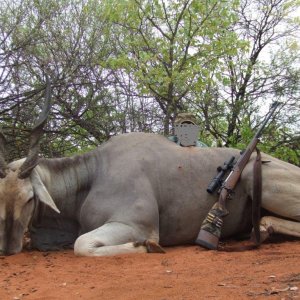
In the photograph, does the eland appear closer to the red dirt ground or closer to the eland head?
the eland head

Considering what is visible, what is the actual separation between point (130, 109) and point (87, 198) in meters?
3.87

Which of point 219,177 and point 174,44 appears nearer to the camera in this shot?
point 219,177

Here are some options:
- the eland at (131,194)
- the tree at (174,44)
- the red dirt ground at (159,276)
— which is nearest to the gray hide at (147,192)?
the eland at (131,194)

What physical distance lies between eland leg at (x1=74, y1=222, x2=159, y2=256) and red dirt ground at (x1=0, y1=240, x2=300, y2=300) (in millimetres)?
150

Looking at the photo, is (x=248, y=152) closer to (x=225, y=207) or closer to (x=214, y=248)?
(x=225, y=207)

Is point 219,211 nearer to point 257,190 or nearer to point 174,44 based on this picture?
point 257,190

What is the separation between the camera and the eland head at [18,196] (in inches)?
176

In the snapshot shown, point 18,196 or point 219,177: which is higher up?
point 219,177

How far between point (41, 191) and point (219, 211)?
157 centimetres

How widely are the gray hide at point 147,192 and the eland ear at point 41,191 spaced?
8 cm

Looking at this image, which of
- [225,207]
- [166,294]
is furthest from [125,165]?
[166,294]

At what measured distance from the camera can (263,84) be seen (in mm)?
9812

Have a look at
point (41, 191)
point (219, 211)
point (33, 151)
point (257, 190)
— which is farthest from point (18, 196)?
point (257, 190)

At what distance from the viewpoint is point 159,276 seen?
325cm
